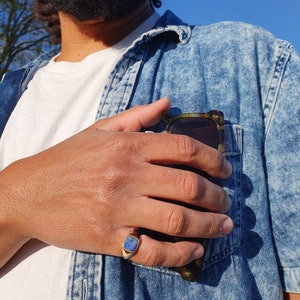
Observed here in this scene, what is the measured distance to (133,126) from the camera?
3.34 ft

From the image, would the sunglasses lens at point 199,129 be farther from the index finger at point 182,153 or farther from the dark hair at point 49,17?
the dark hair at point 49,17

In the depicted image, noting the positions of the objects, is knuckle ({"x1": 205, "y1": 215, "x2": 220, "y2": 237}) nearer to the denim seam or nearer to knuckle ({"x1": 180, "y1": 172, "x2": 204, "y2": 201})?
knuckle ({"x1": 180, "y1": 172, "x2": 204, "y2": 201})

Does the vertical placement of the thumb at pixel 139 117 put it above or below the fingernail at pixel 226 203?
above

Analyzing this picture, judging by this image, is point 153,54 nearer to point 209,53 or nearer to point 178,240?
point 209,53

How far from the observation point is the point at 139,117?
1.01 metres

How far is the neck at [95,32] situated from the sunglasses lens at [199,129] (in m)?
0.57

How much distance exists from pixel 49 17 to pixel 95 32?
55 centimetres

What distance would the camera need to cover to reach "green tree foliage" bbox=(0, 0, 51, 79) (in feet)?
28.7

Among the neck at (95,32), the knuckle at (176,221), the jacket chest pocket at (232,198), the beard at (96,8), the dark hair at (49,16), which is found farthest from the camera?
the dark hair at (49,16)

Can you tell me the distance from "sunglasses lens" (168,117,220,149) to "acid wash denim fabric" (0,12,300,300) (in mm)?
71

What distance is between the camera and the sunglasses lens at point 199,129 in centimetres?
98

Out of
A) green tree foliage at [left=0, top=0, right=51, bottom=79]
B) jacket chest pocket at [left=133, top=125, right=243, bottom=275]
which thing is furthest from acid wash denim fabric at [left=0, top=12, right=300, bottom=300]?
green tree foliage at [left=0, top=0, right=51, bottom=79]

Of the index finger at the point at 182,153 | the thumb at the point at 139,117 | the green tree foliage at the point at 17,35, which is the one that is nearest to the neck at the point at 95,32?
the thumb at the point at 139,117

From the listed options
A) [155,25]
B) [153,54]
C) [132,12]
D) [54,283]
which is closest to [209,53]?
[153,54]
